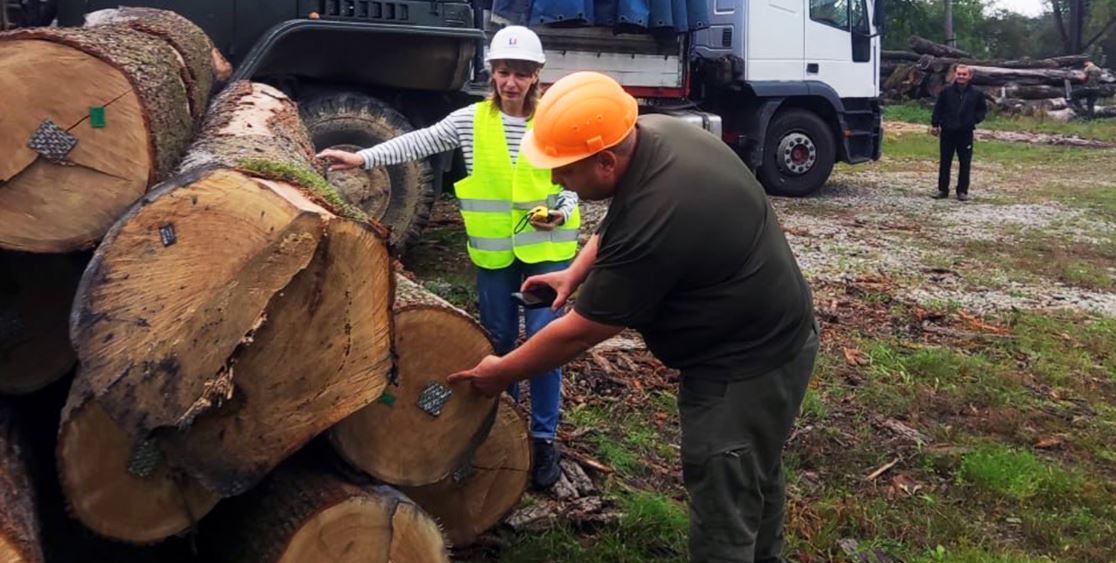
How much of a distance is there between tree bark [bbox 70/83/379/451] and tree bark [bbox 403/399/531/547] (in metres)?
1.11

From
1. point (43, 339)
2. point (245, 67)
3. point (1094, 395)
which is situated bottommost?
point (1094, 395)

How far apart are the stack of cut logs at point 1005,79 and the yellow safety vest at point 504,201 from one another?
2263cm


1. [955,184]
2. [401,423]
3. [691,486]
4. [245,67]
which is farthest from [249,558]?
[955,184]

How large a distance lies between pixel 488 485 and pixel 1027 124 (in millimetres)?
23042

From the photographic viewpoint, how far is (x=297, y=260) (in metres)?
2.48

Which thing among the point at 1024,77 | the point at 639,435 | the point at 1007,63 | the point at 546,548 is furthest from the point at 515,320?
the point at 1007,63

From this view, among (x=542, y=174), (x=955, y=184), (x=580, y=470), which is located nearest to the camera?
(x=542, y=174)

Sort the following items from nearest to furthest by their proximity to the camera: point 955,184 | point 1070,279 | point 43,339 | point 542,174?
point 43,339 < point 542,174 < point 1070,279 < point 955,184

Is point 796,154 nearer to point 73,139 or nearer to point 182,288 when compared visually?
point 73,139

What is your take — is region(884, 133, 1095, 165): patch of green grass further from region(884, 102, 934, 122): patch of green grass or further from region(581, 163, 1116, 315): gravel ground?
region(581, 163, 1116, 315): gravel ground

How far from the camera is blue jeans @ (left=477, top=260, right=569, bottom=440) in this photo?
A: 4098 mm

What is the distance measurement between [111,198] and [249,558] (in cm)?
104

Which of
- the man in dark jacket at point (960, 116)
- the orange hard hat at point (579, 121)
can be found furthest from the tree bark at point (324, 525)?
the man in dark jacket at point (960, 116)

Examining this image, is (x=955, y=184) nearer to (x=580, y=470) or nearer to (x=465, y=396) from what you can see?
(x=580, y=470)
